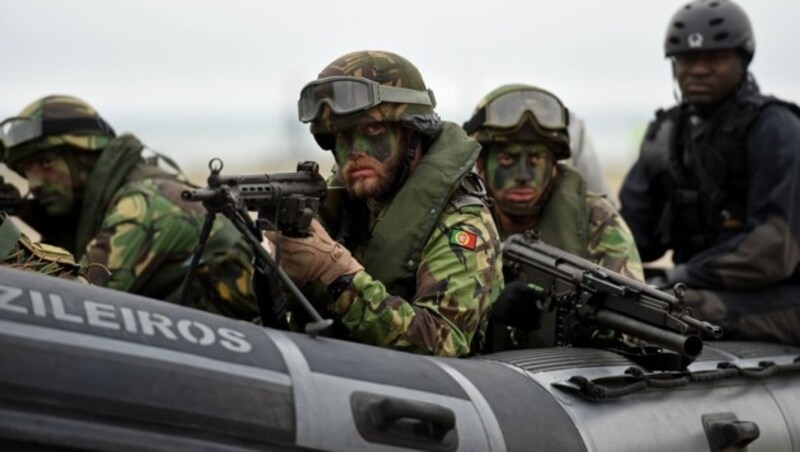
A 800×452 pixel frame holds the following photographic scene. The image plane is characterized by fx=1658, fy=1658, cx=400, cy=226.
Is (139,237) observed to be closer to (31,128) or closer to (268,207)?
(31,128)

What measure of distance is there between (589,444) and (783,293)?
2.72 m

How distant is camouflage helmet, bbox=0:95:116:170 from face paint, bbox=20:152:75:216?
0.06m

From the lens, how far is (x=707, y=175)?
23.8 feet

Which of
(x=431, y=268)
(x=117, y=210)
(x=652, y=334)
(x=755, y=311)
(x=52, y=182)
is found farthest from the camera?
(x=52, y=182)

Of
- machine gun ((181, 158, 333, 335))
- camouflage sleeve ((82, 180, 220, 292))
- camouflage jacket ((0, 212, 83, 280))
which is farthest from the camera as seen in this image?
camouflage sleeve ((82, 180, 220, 292))

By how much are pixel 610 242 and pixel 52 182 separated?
2711 mm

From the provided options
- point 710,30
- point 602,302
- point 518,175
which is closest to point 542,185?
point 518,175

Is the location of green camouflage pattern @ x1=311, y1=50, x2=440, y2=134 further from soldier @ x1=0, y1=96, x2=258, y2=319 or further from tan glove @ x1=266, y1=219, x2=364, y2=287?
soldier @ x1=0, y1=96, x2=258, y2=319

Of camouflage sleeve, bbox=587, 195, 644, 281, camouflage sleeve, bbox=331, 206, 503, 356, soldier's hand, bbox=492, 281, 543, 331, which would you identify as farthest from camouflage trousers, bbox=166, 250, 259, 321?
camouflage sleeve, bbox=331, 206, 503, 356

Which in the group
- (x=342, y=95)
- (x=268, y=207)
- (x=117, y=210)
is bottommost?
(x=117, y=210)

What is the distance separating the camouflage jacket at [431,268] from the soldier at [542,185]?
1131mm

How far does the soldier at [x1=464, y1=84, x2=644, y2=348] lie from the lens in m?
6.25

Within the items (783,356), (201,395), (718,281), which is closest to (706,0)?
(718,281)

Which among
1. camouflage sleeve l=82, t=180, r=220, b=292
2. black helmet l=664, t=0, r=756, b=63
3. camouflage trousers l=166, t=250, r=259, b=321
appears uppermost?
black helmet l=664, t=0, r=756, b=63
